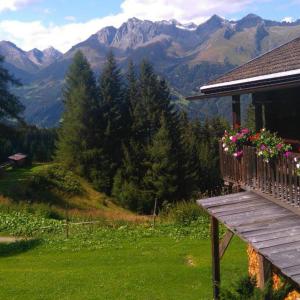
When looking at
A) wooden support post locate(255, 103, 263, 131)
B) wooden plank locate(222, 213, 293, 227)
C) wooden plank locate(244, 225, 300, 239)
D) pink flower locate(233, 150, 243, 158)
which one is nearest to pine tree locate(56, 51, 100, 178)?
wooden support post locate(255, 103, 263, 131)

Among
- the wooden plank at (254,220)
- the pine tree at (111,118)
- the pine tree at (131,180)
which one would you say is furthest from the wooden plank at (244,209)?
the pine tree at (111,118)

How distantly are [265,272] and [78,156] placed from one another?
40125 mm

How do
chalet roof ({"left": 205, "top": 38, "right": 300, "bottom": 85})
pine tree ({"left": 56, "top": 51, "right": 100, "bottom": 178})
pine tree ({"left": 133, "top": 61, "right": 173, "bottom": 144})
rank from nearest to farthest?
chalet roof ({"left": 205, "top": 38, "right": 300, "bottom": 85})
pine tree ({"left": 56, "top": 51, "right": 100, "bottom": 178})
pine tree ({"left": 133, "top": 61, "right": 173, "bottom": 144})

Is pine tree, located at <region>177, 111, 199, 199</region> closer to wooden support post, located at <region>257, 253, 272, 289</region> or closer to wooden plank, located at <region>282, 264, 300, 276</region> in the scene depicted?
wooden support post, located at <region>257, 253, 272, 289</region>

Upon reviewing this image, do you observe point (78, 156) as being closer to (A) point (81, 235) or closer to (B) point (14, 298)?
(A) point (81, 235)

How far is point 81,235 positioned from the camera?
72.4 feet

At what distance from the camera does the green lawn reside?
1399cm

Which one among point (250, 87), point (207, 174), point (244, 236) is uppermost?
point (250, 87)

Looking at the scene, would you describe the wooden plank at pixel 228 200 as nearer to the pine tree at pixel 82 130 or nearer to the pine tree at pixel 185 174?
the pine tree at pixel 185 174

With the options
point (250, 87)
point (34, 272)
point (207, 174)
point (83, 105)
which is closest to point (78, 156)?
point (83, 105)

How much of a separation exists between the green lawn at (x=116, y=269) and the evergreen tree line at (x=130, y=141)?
23028 millimetres

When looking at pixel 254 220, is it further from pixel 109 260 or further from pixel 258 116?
pixel 109 260

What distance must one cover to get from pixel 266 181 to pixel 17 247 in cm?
1316

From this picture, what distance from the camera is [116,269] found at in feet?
53.7
